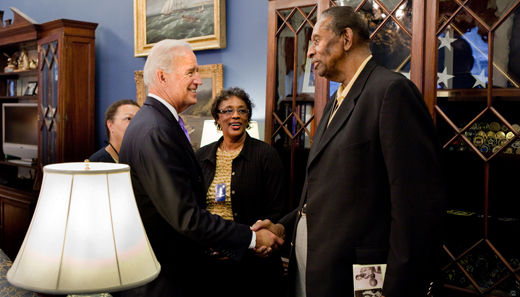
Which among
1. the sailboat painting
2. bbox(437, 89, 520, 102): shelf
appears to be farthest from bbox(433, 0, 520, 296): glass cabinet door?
the sailboat painting

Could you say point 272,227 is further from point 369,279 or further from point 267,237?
point 369,279

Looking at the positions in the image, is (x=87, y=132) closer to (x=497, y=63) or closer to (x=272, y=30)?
(x=272, y=30)

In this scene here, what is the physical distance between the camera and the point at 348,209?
1491 millimetres

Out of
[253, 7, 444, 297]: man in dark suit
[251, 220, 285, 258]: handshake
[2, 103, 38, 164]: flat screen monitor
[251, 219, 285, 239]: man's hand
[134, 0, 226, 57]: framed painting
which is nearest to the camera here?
[253, 7, 444, 297]: man in dark suit

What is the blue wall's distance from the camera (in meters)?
3.54

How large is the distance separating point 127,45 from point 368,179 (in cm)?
374

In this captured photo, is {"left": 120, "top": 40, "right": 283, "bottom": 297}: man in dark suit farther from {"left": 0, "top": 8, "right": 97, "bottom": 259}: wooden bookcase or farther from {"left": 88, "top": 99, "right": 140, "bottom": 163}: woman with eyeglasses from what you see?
{"left": 0, "top": 8, "right": 97, "bottom": 259}: wooden bookcase

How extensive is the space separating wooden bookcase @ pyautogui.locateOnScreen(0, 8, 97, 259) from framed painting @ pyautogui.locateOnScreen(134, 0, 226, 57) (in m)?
0.67

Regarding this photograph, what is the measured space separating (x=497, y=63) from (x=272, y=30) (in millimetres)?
1290

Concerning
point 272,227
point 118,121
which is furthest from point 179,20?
point 272,227

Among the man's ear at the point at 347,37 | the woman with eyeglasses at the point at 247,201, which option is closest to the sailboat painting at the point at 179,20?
the woman with eyeglasses at the point at 247,201

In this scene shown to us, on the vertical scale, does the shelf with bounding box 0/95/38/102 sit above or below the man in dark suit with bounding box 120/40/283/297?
above

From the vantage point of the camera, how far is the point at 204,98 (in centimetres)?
381

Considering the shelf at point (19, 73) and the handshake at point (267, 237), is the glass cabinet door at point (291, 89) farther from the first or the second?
the shelf at point (19, 73)
